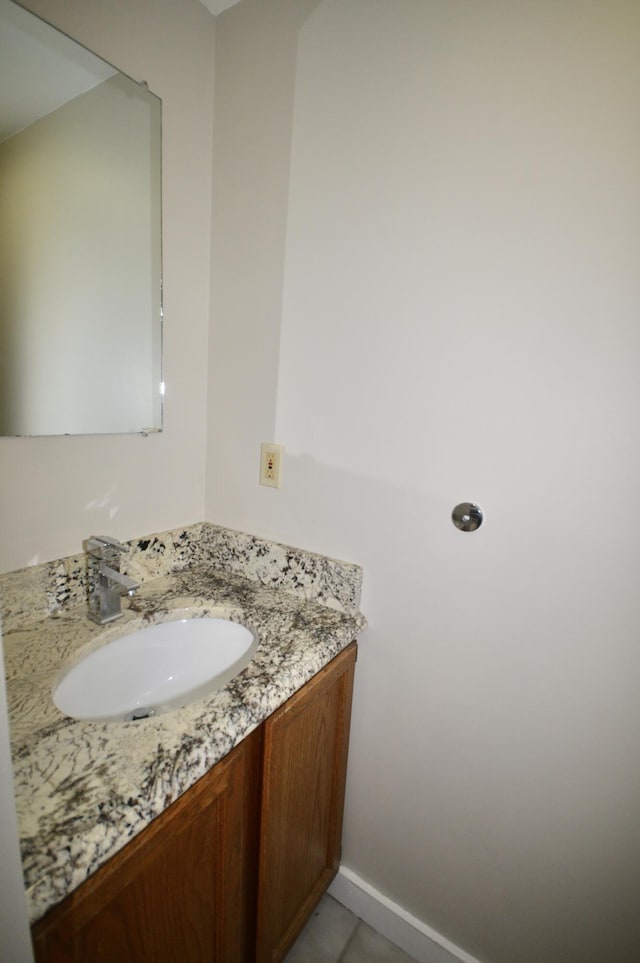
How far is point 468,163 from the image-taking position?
802mm

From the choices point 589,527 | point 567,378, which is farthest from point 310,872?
point 567,378

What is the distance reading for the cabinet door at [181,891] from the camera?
0.49m

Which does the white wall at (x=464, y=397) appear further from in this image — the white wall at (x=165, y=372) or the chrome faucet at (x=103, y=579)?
the chrome faucet at (x=103, y=579)

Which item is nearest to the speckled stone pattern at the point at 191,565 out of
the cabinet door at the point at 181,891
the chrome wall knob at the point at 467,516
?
the chrome wall knob at the point at 467,516

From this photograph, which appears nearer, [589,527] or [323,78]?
[589,527]

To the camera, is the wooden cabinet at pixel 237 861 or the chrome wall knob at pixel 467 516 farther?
the chrome wall knob at pixel 467 516

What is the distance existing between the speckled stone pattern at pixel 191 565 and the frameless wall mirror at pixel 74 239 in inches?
11.6

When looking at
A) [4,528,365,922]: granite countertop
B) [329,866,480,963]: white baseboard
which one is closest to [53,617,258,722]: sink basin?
[4,528,365,922]: granite countertop

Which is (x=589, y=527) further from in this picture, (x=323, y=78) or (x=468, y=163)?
(x=323, y=78)

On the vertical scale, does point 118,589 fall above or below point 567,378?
below

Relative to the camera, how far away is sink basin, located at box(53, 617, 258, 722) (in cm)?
81

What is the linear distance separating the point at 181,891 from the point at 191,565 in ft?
2.35

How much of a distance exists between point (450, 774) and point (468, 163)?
1.26m

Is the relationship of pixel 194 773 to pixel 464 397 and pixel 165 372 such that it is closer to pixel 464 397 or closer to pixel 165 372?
pixel 464 397
